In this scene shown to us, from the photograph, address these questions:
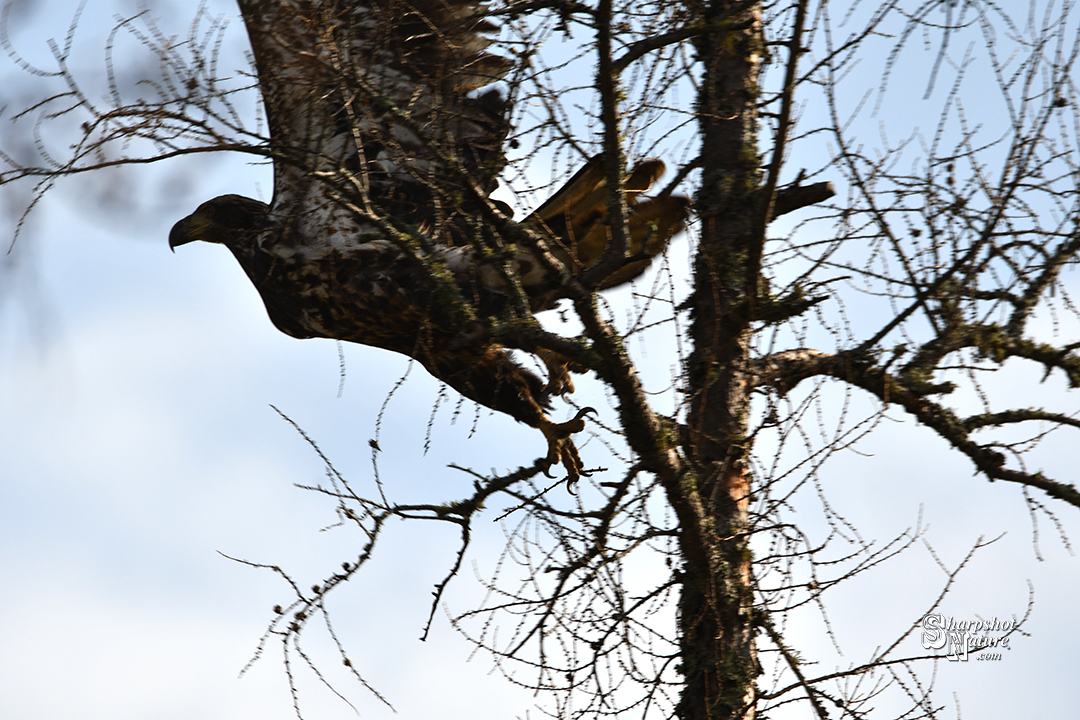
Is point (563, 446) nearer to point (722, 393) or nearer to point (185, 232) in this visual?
point (722, 393)

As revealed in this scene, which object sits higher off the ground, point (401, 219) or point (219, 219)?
point (219, 219)

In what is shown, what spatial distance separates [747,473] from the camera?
3092mm

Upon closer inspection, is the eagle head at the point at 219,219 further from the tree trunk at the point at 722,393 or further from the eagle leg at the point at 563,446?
the tree trunk at the point at 722,393

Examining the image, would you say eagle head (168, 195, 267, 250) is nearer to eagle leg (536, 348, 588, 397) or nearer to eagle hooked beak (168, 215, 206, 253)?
eagle hooked beak (168, 215, 206, 253)

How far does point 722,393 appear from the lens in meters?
3.12

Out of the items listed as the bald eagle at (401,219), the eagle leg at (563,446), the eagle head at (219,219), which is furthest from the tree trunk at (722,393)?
the eagle head at (219,219)

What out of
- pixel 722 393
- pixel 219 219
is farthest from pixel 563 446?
pixel 219 219

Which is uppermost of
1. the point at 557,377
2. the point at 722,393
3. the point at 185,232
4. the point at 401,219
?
the point at 185,232

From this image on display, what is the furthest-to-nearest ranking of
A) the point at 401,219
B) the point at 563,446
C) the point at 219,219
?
1. the point at 219,219
2. the point at 563,446
3. the point at 401,219

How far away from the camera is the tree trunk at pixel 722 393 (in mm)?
2816

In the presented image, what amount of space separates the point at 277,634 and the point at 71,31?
5.26 ft

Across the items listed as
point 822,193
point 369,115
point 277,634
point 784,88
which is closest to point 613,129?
point 784,88

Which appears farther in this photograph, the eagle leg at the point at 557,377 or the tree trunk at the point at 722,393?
the eagle leg at the point at 557,377

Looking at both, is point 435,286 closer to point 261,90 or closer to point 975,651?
point 261,90
